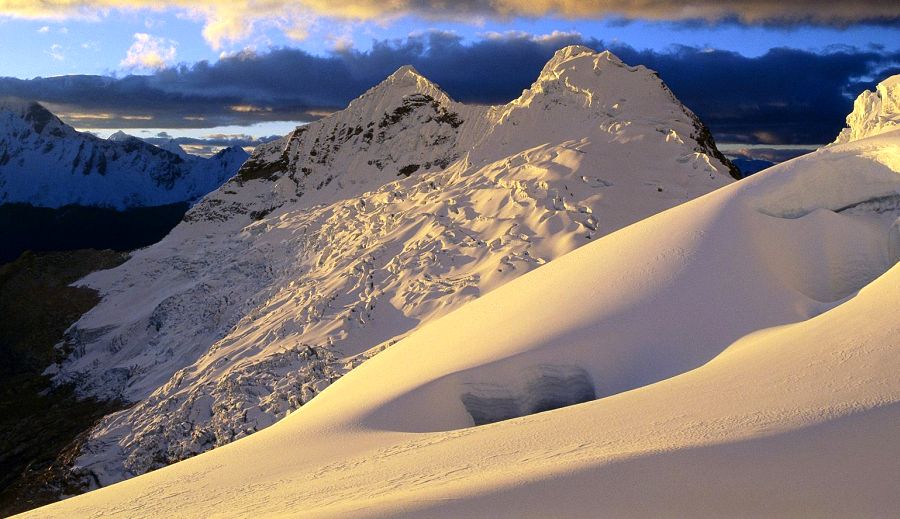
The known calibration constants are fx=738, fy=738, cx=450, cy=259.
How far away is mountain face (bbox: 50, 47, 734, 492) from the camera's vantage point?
89.8 feet

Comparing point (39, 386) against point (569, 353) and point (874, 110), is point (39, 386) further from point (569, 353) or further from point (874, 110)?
point (874, 110)

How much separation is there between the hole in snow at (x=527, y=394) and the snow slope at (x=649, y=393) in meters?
0.03

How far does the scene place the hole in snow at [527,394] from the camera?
1325 cm

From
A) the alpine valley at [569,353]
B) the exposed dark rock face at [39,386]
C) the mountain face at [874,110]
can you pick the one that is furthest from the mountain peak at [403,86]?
the mountain face at [874,110]

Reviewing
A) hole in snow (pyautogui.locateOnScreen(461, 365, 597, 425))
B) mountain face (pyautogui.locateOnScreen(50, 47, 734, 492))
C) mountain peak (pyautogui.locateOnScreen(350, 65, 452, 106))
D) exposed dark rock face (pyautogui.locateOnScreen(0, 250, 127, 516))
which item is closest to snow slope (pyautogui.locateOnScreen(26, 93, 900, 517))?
hole in snow (pyautogui.locateOnScreen(461, 365, 597, 425))

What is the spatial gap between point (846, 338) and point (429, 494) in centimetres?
646

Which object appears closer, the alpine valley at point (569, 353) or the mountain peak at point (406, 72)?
the alpine valley at point (569, 353)

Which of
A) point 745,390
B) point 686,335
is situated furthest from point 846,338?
point 686,335

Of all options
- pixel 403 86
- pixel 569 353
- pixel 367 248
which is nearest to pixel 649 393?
pixel 569 353

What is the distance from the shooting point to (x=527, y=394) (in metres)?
13.4

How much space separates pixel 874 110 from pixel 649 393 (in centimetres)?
1458

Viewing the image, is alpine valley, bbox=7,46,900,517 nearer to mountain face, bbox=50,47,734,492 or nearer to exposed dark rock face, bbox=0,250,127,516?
mountain face, bbox=50,47,734,492

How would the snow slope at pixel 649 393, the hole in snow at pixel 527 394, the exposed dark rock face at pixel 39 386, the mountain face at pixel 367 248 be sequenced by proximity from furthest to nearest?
the exposed dark rock face at pixel 39 386 → the mountain face at pixel 367 248 → the hole in snow at pixel 527 394 → the snow slope at pixel 649 393

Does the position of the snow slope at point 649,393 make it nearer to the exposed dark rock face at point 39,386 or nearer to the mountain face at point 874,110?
the mountain face at point 874,110
